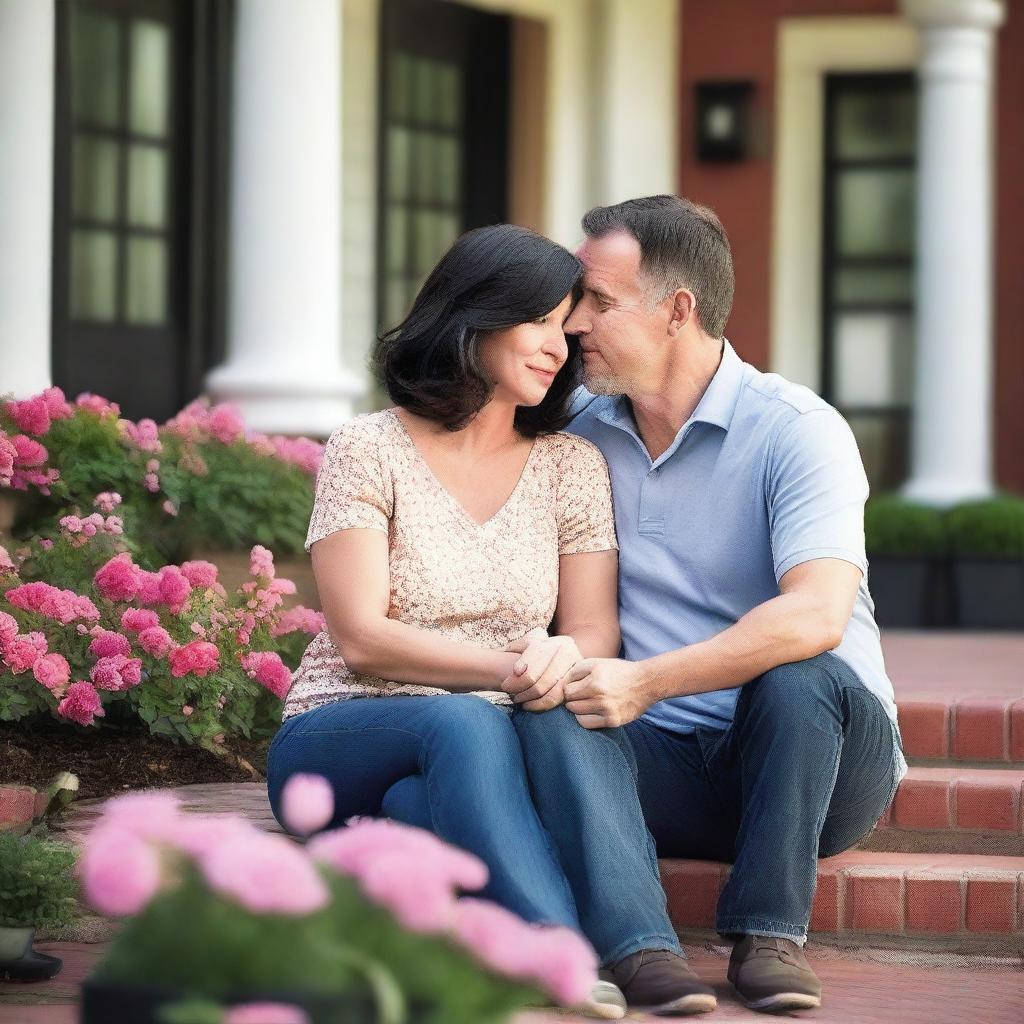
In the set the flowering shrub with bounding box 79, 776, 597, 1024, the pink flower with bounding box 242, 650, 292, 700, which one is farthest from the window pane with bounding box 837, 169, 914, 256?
the flowering shrub with bounding box 79, 776, 597, 1024

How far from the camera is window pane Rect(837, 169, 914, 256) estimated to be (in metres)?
9.52

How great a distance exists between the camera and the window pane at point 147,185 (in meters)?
7.33

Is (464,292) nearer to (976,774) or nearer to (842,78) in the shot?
(976,774)

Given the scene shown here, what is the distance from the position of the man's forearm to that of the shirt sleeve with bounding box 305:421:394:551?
55 cm

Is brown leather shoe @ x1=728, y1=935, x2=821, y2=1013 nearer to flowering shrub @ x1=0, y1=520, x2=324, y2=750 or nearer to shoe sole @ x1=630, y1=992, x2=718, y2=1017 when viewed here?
shoe sole @ x1=630, y1=992, x2=718, y2=1017

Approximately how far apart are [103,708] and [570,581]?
129cm

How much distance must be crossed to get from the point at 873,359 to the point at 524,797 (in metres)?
6.87

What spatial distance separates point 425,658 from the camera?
3297mm

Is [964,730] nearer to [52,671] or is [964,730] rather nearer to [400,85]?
[52,671]

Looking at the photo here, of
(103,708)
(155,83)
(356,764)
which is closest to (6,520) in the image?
(103,708)

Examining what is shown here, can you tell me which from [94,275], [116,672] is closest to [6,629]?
[116,672]

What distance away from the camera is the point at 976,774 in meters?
4.20

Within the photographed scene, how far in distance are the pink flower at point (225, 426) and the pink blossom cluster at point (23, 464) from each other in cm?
56

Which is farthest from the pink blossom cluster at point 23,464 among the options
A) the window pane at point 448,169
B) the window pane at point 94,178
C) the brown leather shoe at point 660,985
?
the window pane at point 448,169
